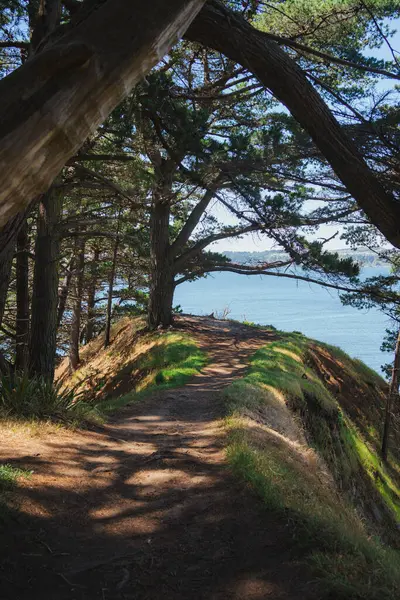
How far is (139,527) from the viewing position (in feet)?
13.4

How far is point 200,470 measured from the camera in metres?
5.21

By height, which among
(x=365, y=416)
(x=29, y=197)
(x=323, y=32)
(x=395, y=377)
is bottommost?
(x=365, y=416)

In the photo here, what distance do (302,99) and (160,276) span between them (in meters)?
13.8

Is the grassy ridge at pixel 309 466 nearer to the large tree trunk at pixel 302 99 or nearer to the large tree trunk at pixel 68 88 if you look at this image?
the large tree trunk at pixel 302 99

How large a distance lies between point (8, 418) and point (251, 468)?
3.15 metres

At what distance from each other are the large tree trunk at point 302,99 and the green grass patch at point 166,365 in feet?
22.5

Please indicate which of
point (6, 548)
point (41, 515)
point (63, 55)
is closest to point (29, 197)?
point (63, 55)

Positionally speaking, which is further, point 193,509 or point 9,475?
point 9,475

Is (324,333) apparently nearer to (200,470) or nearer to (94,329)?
(94,329)

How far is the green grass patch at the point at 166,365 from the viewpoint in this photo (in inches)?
416

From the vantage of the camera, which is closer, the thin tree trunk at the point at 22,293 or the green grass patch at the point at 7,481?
the green grass patch at the point at 7,481

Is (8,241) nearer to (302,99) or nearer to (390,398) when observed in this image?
(302,99)

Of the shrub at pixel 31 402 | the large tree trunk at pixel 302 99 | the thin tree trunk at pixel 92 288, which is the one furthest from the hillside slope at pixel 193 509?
the thin tree trunk at pixel 92 288

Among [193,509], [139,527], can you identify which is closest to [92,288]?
[193,509]
